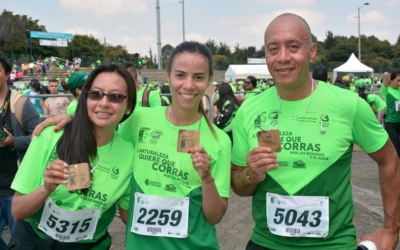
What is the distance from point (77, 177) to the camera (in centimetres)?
201

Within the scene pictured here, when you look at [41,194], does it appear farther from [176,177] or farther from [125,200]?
[176,177]

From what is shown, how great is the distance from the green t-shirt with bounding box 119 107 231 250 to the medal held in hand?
16.6 inches

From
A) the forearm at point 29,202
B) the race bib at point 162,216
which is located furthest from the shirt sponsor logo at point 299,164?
the forearm at point 29,202

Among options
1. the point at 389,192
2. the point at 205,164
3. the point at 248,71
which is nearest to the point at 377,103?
the point at 389,192

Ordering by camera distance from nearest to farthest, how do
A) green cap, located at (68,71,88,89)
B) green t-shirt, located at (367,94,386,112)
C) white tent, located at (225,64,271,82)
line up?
1. green cap, located at (68,71,88,89)
2. green t-shirt, located at (367,94,386,112)
3. white tent, located at (225,64,271,82)

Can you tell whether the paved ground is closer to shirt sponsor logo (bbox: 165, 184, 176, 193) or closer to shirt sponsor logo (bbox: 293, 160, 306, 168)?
shirt sponsor logo (bbox: 165, 184, 176, 193)

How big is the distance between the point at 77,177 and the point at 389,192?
6.14 feet

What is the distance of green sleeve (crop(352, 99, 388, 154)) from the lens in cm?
223

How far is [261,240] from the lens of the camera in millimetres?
2338

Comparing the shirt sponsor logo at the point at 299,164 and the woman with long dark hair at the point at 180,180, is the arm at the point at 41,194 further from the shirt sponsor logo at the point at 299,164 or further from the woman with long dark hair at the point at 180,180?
the shirt sponsor logo at the point at 299,164

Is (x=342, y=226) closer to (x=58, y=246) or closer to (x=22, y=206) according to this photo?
(x=58, y=246)

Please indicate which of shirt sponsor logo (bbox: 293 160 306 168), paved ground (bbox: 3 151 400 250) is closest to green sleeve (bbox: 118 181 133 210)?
shirt sponsor logo (bbox: 293 160 306 168)

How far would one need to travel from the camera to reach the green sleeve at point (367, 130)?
2.23m

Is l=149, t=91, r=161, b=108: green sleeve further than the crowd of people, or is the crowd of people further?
l=149, t=91, r=161, b=108: green sleeve
